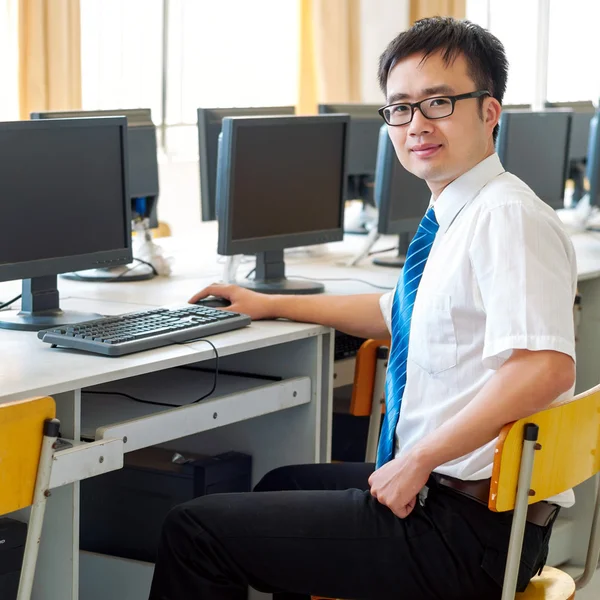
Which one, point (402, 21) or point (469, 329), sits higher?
point (402, 21)

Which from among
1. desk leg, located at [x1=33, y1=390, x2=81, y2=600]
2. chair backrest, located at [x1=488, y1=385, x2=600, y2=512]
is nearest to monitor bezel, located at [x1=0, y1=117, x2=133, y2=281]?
desk leg, located at [x1=33, y1=390, x2=81, y2=600]

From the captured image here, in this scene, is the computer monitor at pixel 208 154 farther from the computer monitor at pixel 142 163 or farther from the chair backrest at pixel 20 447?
the chair backrest at pixel 20 447

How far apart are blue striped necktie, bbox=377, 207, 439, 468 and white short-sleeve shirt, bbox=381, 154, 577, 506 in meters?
0.02

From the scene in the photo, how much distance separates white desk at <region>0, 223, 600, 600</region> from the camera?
181cm

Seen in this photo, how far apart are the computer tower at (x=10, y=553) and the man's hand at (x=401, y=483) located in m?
0.67

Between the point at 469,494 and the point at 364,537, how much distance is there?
0.60 ft

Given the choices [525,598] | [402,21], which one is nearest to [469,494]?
[525,598]

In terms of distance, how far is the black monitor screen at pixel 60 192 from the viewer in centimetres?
211

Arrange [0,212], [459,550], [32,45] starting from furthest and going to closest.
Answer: [32,45] < [0,212] < [459,550]

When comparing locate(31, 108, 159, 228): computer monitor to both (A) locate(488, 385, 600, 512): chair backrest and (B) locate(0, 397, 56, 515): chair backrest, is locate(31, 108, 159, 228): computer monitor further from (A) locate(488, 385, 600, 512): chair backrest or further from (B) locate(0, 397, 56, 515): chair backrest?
(A) locate(488, 385, 600, 512): chair backrest

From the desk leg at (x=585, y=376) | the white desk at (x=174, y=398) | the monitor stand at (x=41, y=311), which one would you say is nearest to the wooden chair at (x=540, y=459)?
the white desk at (x=174, y=398)

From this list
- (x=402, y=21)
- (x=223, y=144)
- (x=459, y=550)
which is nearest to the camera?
(x=459, y=550)

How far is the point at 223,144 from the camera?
8.51 feet

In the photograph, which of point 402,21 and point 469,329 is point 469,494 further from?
point 402,21
